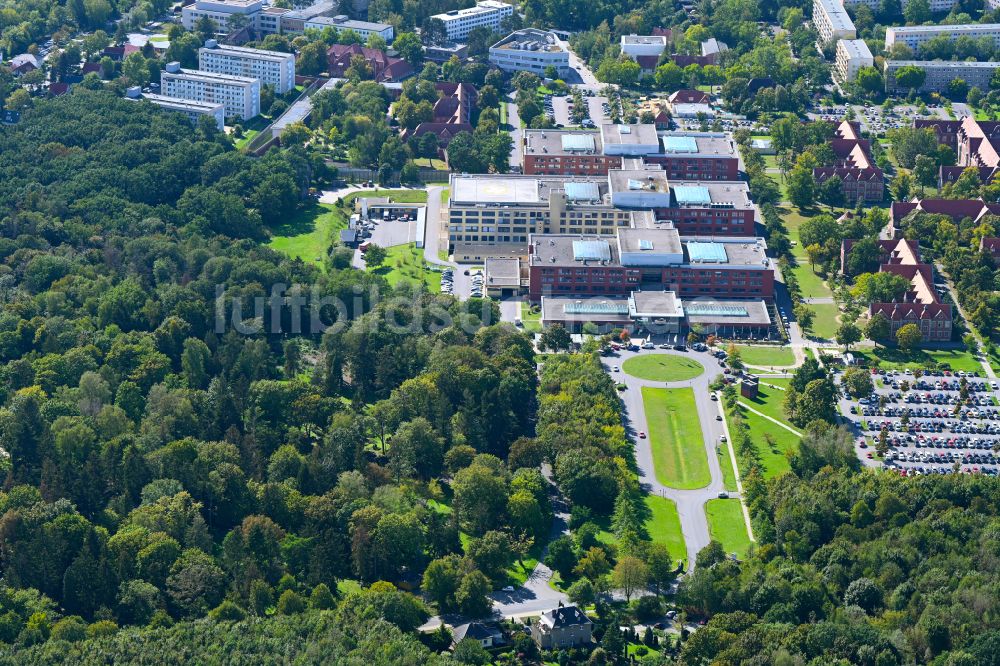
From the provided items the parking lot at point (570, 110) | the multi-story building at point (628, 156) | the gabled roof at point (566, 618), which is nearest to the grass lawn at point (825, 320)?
the multi-story building at point (628, 156)

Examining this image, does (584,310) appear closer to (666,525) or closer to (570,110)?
(666,525)

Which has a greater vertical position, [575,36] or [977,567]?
[977,567]

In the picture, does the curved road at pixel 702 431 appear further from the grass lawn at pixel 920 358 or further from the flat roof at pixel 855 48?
the flat roof at pixel 855 48

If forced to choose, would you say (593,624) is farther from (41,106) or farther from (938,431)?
(41,106)

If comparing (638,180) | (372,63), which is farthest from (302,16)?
(638,180)

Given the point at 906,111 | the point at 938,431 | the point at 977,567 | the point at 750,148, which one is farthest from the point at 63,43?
the point at 977,567

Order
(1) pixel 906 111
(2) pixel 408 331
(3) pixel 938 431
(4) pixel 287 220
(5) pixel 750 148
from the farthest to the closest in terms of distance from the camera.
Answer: (1) pixel 906 111 < (5) pixel 750 148 < (4) pixel 287 220 < (2) pixel 408 331 < (3) pixel 938 431

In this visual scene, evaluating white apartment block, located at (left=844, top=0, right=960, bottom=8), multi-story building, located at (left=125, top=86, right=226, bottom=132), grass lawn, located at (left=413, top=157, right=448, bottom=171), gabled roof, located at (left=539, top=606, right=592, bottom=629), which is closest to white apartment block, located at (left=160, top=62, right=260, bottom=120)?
multi-story building, located at (left=125, top=86, right=226, bottom=132)
